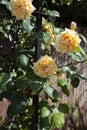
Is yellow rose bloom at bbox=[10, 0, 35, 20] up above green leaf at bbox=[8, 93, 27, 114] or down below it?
above

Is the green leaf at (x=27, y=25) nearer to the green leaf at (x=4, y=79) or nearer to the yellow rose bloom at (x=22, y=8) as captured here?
the yellow rose bloom at (x=22, y=8)

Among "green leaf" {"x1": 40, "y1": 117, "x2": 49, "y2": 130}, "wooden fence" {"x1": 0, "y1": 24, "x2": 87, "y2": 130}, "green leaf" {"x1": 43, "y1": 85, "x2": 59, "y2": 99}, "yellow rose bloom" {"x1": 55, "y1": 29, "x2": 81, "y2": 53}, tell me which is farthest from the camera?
"wooden fence" {"x1": 0, "y1": 24, "x2": 87, "y2": 130}

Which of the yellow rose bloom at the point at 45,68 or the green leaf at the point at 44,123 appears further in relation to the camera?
the green leaf at the point at 44,123

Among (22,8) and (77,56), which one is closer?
(22,8)

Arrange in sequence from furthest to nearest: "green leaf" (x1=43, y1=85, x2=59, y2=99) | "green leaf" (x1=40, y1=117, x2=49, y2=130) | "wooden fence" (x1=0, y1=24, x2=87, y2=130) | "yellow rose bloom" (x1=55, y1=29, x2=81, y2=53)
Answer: "wooden fence" (x1=0, y1=24, x2=87, y2=130) → "green leaf" (x1=40, y1=117, x2=49, y2=130) → "green leaf" (x1=43, y1=85, x2=59, y2=99) → "yellow rose bloom" (x1=55, y1=29, x2=81, y2=53)

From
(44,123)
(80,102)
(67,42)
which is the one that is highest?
(80,102)

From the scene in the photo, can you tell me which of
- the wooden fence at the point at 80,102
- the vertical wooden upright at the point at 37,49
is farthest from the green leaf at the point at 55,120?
the wooden fence at the point at 80,102

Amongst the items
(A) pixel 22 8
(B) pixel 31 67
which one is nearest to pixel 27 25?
(A) pixel 22 8

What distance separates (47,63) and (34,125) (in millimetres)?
565

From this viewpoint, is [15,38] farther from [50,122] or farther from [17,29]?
[50,122]

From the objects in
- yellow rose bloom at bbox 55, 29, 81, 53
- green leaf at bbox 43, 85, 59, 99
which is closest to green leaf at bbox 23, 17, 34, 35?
yellow rose bloom at bbox 55, 29, 81, 53

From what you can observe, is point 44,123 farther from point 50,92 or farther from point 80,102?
point 80,102

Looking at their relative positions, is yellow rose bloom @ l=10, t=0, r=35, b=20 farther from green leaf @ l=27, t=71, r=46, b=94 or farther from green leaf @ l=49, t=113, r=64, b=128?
green leaf @ l=49, t=113, r=64, b=128

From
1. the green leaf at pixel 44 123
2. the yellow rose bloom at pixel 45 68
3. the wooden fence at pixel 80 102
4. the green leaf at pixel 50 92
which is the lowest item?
the green leaf at pixel 44 123
